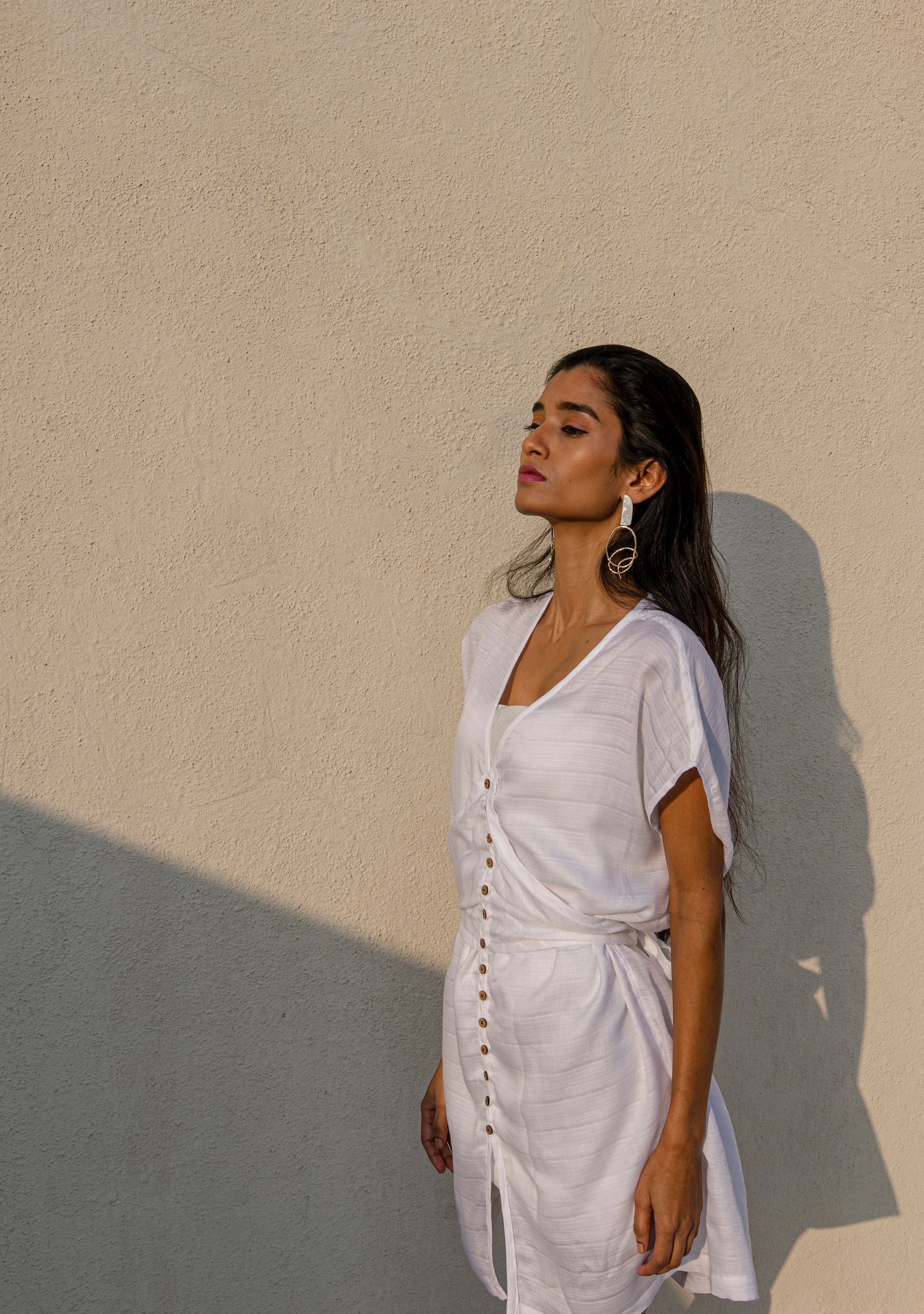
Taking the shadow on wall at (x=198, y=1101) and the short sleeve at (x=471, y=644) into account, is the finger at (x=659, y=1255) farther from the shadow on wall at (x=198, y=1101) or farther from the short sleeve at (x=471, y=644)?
the short sleeve at (x=471, y=644)

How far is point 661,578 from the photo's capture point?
6.36ft

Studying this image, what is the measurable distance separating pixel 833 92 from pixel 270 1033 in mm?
2352

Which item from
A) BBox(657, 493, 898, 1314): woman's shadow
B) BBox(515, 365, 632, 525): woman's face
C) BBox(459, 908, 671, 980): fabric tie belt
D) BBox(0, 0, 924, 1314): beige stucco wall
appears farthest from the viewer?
BBox(657, 493, 898, 1314): woman's shadow

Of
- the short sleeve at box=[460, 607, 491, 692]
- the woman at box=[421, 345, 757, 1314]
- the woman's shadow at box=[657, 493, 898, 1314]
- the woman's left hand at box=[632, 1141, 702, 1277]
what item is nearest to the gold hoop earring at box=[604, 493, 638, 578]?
the woman at box=[421, 345, 757, 1314]

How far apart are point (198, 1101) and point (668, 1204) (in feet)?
3.30

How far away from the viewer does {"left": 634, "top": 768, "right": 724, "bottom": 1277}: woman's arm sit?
1.65 meters

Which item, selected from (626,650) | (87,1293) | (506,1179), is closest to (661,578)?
(626,650)

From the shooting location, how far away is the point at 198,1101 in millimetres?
2180

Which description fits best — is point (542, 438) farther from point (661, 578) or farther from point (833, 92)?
point (833, 92)

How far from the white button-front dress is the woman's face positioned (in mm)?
212

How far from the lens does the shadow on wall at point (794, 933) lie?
2.44 m

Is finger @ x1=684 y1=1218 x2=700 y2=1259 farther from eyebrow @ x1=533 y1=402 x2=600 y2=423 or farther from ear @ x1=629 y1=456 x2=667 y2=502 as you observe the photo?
eyebrow @ x1=533 y1=402 x2=600 y2=423

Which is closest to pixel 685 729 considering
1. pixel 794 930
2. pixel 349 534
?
pixel 349 534

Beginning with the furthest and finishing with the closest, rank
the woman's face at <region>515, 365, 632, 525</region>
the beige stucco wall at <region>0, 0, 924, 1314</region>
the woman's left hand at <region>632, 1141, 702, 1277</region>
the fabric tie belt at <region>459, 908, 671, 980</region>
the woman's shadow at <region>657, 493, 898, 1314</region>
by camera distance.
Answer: the woman's shadow at <region>657, 493, 898, 1314</region>
the beige stucco wall at <region>0, 0, 924, 1314</region>
the woman's face at <region>515, 365, 632, 525</region>
the fabric tie belt at <region>459, 908, 671, 980</region>
the woman's left hand at <region>632, 1141, 702, 1277</region>
